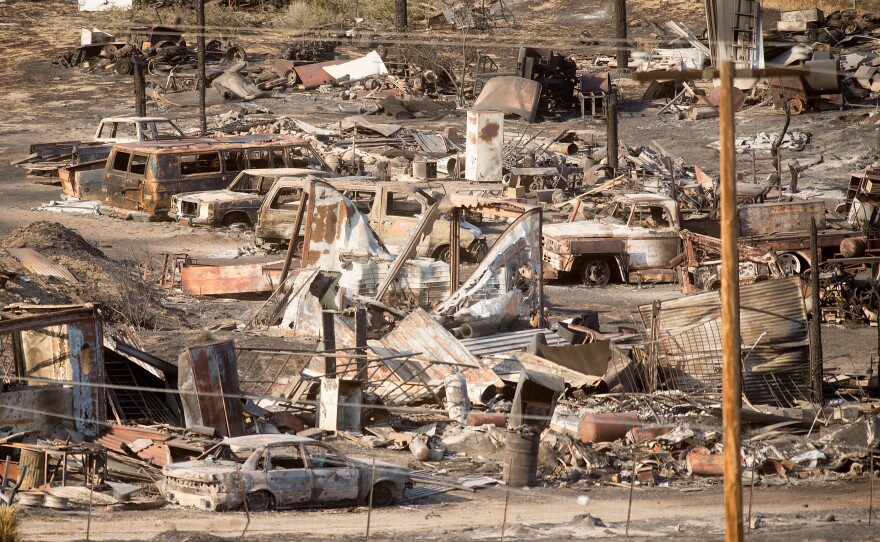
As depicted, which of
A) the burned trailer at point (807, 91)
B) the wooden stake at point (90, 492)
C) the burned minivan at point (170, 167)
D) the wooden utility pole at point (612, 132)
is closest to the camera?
the wooden stake at point (90, 492)

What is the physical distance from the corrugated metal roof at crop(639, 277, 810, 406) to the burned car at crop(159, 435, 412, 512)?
16.4 feet

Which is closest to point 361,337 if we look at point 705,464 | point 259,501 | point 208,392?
point 208,392

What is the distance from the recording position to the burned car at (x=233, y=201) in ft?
78.9

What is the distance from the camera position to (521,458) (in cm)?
→ 1244

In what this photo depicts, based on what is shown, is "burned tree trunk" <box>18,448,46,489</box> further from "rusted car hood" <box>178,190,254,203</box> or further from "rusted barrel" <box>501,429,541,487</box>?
"rusted car hood" <box>178,190,254,203</box>

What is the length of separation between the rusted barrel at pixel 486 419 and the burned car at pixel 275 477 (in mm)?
2311

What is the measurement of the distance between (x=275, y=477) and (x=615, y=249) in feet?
35.7

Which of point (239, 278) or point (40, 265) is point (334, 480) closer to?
point (239, 278)

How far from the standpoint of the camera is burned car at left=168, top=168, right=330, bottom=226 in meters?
24.1

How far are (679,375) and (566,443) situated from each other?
263cm

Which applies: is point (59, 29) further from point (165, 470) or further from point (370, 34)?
point (165, 470)

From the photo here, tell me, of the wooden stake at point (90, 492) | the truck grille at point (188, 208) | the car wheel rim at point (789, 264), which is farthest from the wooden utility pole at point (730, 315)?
the truck grille at point (188, 208)

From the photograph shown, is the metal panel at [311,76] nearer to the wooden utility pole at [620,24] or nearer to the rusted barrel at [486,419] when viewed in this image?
the wooden utility pole at [620,24]

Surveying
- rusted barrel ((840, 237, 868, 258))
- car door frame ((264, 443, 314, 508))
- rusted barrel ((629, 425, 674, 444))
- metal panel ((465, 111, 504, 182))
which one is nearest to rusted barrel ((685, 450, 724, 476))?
rusted barrel ((629, 425, 674, 444))
